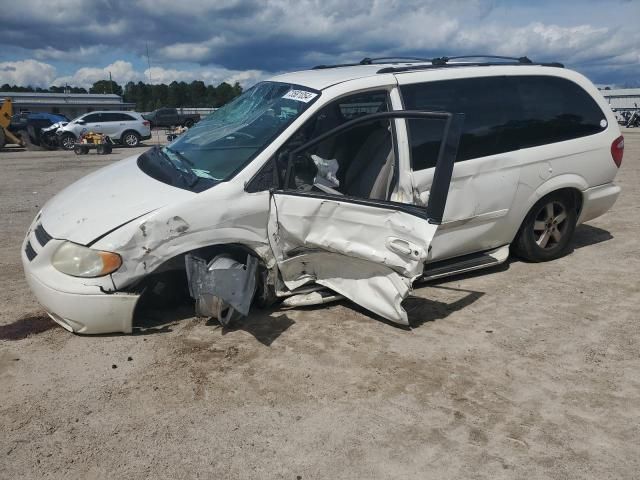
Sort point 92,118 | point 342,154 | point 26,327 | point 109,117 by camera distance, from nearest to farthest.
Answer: point 26,327 < point 342,154 < point 92,118 < point 109,117

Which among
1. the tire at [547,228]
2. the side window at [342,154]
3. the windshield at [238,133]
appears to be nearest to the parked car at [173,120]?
the windshield at [238,133]

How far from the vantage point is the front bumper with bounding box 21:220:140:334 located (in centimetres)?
362

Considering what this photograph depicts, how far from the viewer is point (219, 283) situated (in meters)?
3.71

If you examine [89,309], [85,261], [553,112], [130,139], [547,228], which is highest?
[553,112]

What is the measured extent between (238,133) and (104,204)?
3.90 feet

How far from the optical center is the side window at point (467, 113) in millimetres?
4422

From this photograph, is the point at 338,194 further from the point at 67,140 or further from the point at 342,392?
the point at 67,140

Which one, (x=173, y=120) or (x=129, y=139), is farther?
(x=129, y=139)

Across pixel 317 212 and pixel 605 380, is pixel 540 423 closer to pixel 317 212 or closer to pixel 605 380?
pixel 605 380

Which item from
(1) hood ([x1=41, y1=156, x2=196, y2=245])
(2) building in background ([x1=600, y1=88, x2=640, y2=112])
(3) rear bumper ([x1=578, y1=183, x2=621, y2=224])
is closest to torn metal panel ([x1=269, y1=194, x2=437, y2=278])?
(1) hood ([x1=41, y1=156, x2=196, y2=245])

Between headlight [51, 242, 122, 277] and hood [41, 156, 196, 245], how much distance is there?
6 cm

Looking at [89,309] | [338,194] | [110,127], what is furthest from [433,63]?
[110,127]

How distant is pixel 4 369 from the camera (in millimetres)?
3559

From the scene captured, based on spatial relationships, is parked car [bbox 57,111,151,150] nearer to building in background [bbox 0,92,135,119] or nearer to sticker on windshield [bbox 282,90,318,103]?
sticker on windshield [bbox 282,90,318,103]
